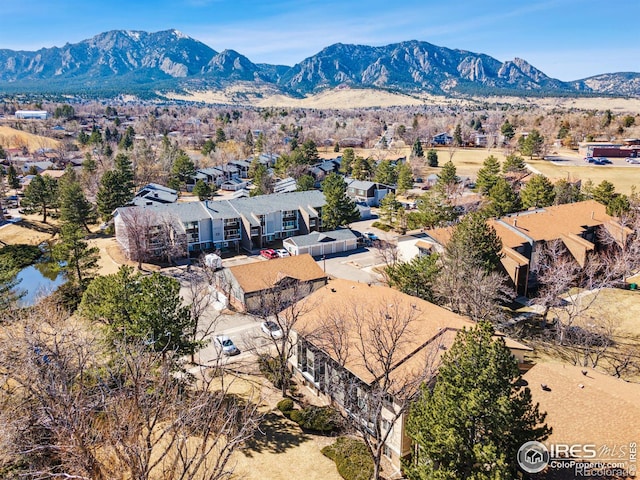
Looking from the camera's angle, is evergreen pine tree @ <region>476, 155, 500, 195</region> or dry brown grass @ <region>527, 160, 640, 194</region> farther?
dry brown grass @ <region>527, 160, 640, 194</region>

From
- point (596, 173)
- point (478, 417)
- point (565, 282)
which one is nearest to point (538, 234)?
point (565, 282)

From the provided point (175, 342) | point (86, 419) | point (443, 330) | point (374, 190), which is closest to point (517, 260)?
point (443, 330)

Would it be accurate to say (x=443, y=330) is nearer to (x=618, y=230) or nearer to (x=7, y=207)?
(x=618, y=230)

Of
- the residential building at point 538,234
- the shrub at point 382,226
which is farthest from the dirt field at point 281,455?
the shrub at point 382,226

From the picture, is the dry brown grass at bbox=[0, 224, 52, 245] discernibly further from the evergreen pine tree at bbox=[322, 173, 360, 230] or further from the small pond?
the evergreen pine tree at bbox=[322, 173, 360, 230]

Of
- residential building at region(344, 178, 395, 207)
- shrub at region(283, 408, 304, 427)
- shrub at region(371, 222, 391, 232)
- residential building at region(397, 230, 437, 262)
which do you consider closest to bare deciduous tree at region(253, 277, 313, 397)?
shrub at region(283, 408, 304, 427)

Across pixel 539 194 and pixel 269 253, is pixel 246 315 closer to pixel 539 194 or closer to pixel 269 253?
pixel 269 253
